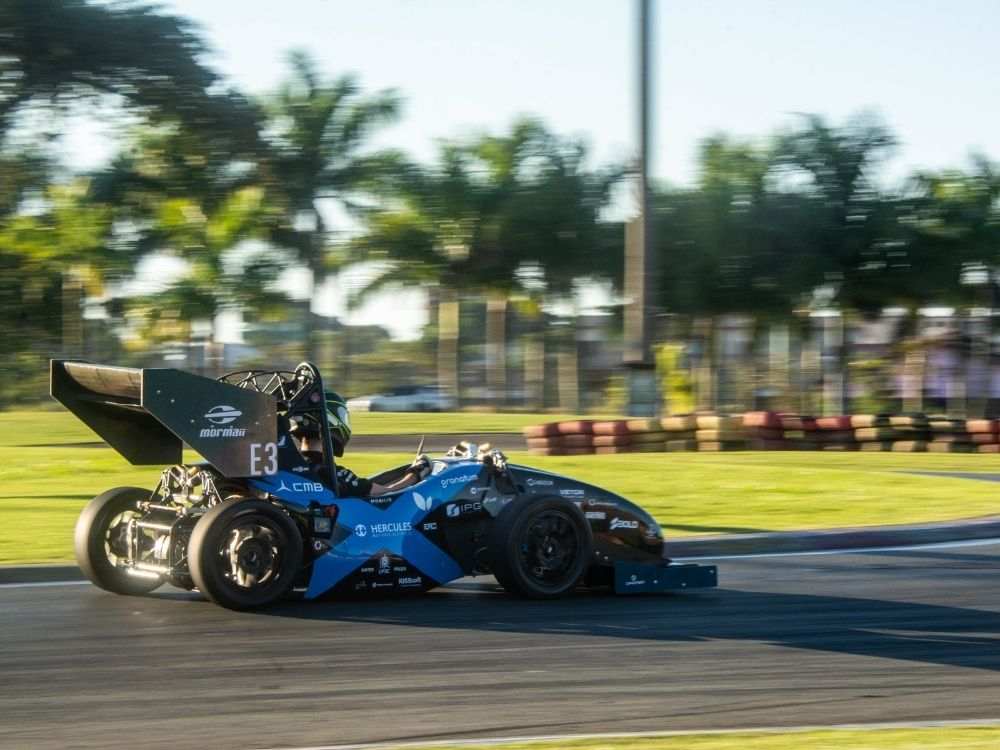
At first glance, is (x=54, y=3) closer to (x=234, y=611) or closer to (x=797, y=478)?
(x=797, y=478)

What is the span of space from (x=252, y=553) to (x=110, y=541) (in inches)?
56.5

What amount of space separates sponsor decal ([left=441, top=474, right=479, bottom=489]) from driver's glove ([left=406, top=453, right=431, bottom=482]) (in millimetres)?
162

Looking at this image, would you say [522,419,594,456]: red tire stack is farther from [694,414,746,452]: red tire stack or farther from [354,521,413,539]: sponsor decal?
[354,521,413,539]: sponsor decal

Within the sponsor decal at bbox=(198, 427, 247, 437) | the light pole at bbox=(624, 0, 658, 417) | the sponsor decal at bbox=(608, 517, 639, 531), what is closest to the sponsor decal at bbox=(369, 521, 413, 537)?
the sponsor decal at bbox=(198, 427, 247, 437)

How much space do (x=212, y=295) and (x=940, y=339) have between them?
80.0ft

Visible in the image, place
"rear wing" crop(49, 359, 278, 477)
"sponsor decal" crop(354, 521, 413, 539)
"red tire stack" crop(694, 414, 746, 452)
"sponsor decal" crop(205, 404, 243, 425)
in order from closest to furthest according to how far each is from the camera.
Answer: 1. "rear wing" crop(49, 359, 278, 477)
2. "sponsor decal" crop(205, 404, 243, 425)
3. "sponsor decal" crop(354, 521, 413, 539)
4. "red tire stack" crop(694, 414, 746, 452)

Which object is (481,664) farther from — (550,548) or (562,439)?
(562,439)

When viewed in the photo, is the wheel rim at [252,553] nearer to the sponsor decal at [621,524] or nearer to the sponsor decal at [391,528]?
the sponsor decal at [391,528]

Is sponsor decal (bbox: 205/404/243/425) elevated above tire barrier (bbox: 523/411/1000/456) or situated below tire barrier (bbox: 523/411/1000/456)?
above

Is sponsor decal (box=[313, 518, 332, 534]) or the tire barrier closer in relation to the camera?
sponsor decal (box=[313, 518, 332, 534])

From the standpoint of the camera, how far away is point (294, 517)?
28.1 feet

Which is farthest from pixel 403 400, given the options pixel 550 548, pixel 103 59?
pixel 550 548

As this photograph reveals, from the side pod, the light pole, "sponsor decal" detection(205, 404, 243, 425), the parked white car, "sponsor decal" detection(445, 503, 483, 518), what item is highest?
the light pole

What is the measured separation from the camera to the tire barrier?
77.9 ft
